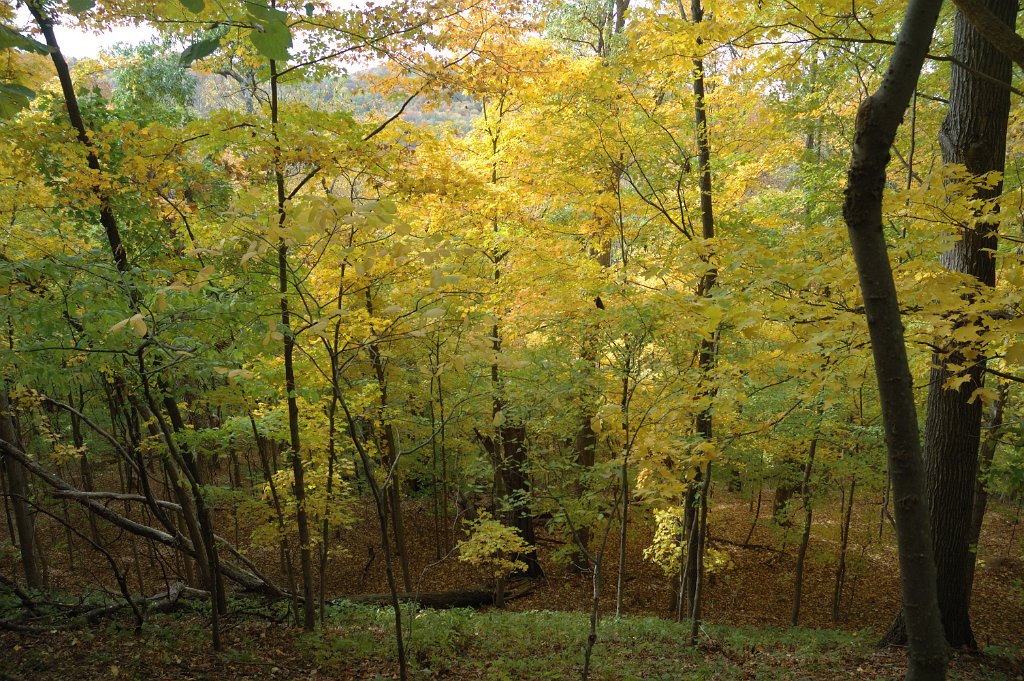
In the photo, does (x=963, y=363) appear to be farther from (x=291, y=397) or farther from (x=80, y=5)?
(x=291, y=397)

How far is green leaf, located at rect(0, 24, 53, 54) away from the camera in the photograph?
4.07ft

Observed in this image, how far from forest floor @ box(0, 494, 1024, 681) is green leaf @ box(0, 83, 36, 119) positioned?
3.16 m

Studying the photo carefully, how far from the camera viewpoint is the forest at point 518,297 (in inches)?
105

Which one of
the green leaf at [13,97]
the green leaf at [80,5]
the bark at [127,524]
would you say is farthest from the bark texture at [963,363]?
the bark at [127,524]

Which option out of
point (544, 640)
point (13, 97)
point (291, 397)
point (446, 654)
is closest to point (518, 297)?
point (291, 397)

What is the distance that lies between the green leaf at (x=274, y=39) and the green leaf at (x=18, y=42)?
0.45 metres

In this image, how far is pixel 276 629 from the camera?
600 centimetres

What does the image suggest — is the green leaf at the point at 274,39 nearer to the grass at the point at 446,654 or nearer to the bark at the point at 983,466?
the grass at the point at 446,654

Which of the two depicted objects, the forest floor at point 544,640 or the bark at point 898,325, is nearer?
the bark at point 898,325

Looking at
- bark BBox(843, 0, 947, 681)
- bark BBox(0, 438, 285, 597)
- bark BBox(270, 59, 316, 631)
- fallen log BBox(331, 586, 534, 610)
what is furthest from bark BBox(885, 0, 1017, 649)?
bark BBox(0, 438, 285, 597)

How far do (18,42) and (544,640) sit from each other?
280 inches

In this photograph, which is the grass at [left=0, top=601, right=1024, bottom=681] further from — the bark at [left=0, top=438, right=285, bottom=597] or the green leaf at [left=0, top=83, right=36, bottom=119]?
the green leaf at [left=0, top=83, right=36, bottom=119]

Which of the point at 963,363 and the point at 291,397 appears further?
the point at 291,397

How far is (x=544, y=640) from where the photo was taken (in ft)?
22.3
